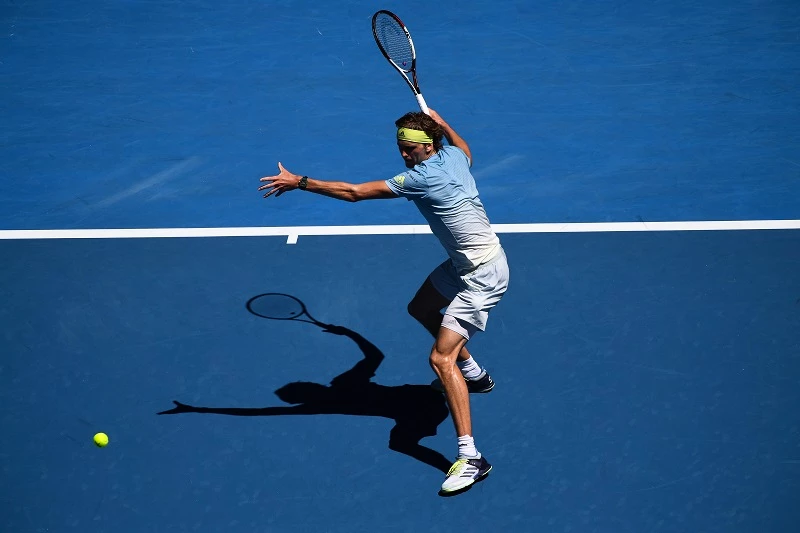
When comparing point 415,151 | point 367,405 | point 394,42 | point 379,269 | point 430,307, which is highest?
point 394,42

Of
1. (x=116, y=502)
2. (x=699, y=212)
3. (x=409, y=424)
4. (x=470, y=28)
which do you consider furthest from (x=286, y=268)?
(x=470, y=28)

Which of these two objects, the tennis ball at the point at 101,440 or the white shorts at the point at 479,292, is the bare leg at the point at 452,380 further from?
the tennis ball at the point at 101,440

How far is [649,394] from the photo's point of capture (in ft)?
21.6

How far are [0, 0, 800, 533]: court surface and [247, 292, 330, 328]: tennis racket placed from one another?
10 cm

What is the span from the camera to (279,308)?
24.7ft

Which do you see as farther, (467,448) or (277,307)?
(277,307)

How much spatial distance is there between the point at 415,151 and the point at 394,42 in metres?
2.13

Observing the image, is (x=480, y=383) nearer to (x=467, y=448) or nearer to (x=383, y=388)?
(x=383, y=388)

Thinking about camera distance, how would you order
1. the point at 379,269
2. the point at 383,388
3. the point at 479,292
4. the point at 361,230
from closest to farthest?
the point at 479,292 → the point at 383,388 → the point at 379,269 → the point at 361,230

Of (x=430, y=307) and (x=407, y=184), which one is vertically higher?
(x=407, y=184)

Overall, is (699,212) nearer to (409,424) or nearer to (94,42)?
(409,424)

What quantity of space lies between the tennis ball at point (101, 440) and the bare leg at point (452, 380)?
224 centimetres

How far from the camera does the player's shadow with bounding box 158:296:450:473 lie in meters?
6.41

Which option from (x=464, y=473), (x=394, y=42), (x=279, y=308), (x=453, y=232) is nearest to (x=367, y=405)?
(x=464, y=473)
